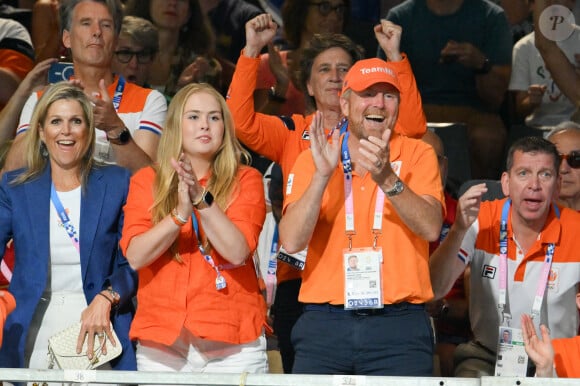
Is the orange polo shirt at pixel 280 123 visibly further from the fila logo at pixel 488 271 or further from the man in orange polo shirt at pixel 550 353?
the man in orange polo shirt at pixel 550 353

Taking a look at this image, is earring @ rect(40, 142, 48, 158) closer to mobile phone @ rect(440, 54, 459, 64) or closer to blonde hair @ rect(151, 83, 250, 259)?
blonde hair @ rect(151, 83, 250, 259)

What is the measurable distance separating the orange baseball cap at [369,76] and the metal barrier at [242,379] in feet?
4.70

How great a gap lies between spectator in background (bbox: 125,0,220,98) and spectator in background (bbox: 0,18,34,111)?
27.2 inches

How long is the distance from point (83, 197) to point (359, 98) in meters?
1.28

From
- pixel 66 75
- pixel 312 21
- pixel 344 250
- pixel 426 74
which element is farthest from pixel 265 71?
pixel 344 250

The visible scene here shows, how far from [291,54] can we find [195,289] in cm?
307

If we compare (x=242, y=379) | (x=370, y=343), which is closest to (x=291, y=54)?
(x=370, y=343)

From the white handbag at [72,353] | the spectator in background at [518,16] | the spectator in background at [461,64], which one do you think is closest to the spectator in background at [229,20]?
the spectator in background at [461,64]

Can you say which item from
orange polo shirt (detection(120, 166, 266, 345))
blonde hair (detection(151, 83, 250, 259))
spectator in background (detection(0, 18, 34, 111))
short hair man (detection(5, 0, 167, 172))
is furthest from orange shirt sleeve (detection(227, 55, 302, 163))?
spectator in background (detection(0, 18, 34, 111))

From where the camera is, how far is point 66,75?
6.11m

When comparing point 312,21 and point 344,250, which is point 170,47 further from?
point 344,250

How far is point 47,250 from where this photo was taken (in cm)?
506

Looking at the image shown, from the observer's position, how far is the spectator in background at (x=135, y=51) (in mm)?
6863

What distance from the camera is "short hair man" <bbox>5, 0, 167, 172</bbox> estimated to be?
581 cm
